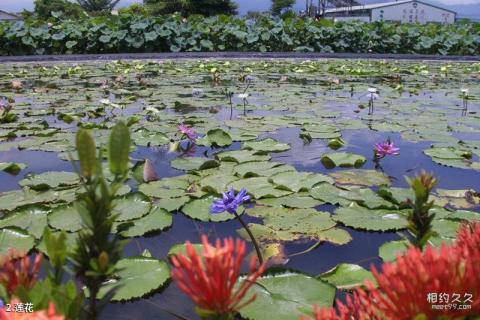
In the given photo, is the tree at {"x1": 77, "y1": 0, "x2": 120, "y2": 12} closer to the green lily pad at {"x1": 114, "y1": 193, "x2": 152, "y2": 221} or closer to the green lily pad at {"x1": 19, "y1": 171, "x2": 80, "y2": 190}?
the green lily pad at {"x1": 19, "y1": 171, "x2": 80, "y2": 190}

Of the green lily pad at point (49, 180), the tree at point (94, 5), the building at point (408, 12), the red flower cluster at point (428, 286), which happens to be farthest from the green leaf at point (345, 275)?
the building at point (408, 12)

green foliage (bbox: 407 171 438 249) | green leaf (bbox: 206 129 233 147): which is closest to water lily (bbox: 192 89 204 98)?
green leaf (bbox: 206 129 233 147)

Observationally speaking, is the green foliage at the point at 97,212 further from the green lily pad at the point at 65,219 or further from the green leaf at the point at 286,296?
the green lily pad at the point at 65,219

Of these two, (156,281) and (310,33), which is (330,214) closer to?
(156,281)

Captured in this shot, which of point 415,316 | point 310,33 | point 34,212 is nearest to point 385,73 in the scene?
point 310,33

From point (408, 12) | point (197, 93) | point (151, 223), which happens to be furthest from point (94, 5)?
point (151, 223)

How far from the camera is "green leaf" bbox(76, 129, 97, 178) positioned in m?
0.48

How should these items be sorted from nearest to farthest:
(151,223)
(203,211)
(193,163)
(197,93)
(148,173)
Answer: (151,223), (203,211), (148,173), (193,163), (197,93)

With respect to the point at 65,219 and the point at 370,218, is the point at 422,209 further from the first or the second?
the point at 65,219

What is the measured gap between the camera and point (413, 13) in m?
49.6

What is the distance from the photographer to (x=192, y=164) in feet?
7.82

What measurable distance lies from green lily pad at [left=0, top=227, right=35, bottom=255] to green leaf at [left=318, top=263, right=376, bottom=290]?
972 mm

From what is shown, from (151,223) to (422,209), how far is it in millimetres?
1158

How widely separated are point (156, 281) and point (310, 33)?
12.0 meters
